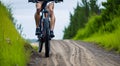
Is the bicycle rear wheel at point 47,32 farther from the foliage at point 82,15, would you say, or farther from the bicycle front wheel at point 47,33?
the foliage at point 82,15

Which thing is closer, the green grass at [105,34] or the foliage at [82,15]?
the green grass at [105,34]

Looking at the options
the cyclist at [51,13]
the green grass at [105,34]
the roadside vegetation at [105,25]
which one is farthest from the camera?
the roadside vegetation at [105,25]

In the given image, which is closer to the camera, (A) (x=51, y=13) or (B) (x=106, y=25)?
(A) (x=51, y=13)

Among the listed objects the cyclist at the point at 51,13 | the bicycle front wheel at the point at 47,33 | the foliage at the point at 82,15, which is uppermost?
the cyclist at the point at 51,13

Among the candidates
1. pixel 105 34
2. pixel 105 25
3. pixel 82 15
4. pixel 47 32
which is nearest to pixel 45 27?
pixel 47 32

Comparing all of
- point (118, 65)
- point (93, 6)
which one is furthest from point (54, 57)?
point (93, 6)

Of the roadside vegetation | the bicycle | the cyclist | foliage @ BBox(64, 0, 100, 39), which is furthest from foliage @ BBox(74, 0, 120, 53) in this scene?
foliage @ BBox(64, 0, 100, 39)

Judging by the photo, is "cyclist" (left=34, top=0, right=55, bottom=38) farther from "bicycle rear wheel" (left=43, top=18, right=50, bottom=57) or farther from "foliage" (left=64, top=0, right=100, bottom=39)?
"foliage" (left=64, top=0, right=100, bottom=39)

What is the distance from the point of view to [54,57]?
11961mm

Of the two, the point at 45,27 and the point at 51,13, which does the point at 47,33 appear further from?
the point at 51,13

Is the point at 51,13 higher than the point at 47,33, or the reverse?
the point at 51,13

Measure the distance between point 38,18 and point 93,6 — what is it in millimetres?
51210

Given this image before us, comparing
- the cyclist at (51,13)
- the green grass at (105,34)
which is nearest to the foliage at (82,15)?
the green grass at (105,34)

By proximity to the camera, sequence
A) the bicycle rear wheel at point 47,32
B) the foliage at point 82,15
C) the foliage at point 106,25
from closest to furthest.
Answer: the bicycle rear wheel at point 47,32 < the foliage at point 106,25 < the foliage at point 82,15
